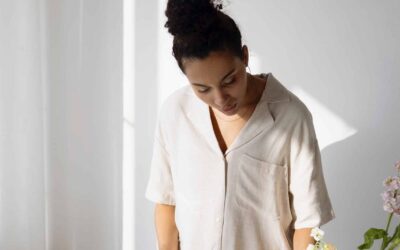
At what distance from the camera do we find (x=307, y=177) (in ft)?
3.46

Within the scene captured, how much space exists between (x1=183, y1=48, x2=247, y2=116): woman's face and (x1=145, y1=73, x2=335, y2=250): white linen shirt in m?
0.11

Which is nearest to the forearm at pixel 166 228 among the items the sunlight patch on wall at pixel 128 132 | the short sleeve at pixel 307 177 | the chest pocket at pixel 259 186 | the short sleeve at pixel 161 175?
the short sleeve at pixel 161 175

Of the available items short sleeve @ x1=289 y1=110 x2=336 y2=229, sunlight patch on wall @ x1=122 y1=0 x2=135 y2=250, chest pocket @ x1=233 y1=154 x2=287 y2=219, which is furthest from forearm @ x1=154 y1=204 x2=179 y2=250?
sunlight patch on wall @ x1=122 y1=0 x2=135 y2=250

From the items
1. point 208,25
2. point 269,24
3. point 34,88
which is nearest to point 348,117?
point 269,24

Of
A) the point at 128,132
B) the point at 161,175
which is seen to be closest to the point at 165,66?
the point at 128,132

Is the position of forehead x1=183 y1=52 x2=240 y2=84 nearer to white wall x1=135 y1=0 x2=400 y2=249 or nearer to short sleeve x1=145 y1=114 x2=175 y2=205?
short sleeve x1=145 y1=114 x2=175 y2=205

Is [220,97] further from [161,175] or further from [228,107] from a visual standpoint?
[161,175]

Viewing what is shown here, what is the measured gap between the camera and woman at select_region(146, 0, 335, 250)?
3.45 ft

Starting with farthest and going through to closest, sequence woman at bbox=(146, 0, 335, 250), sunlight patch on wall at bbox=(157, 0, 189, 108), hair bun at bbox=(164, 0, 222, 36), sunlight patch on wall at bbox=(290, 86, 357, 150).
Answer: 1. sunlight patch on wall at bbox=(157, 0, 189, 108)
2. sunlight patch on wall at bbox=(290, 86, 357, 150)
3. woman at bbox=(146, 0, 335, 250)
4. hair bun at bbox=(164, 0, 222, 36)

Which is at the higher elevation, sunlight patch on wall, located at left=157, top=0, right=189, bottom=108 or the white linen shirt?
sunlight patch on wall, located at left=157, top=0, right=189, bottom=108

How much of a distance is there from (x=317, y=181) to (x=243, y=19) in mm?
594

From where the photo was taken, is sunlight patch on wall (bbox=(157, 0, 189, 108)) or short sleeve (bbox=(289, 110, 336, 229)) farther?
sunlight patch on wall (bbox=(157, 0, 189, 108))

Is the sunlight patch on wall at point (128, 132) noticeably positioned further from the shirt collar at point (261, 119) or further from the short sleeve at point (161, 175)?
the shirt collar at point (261, 119)

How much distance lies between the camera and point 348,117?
1.38m
